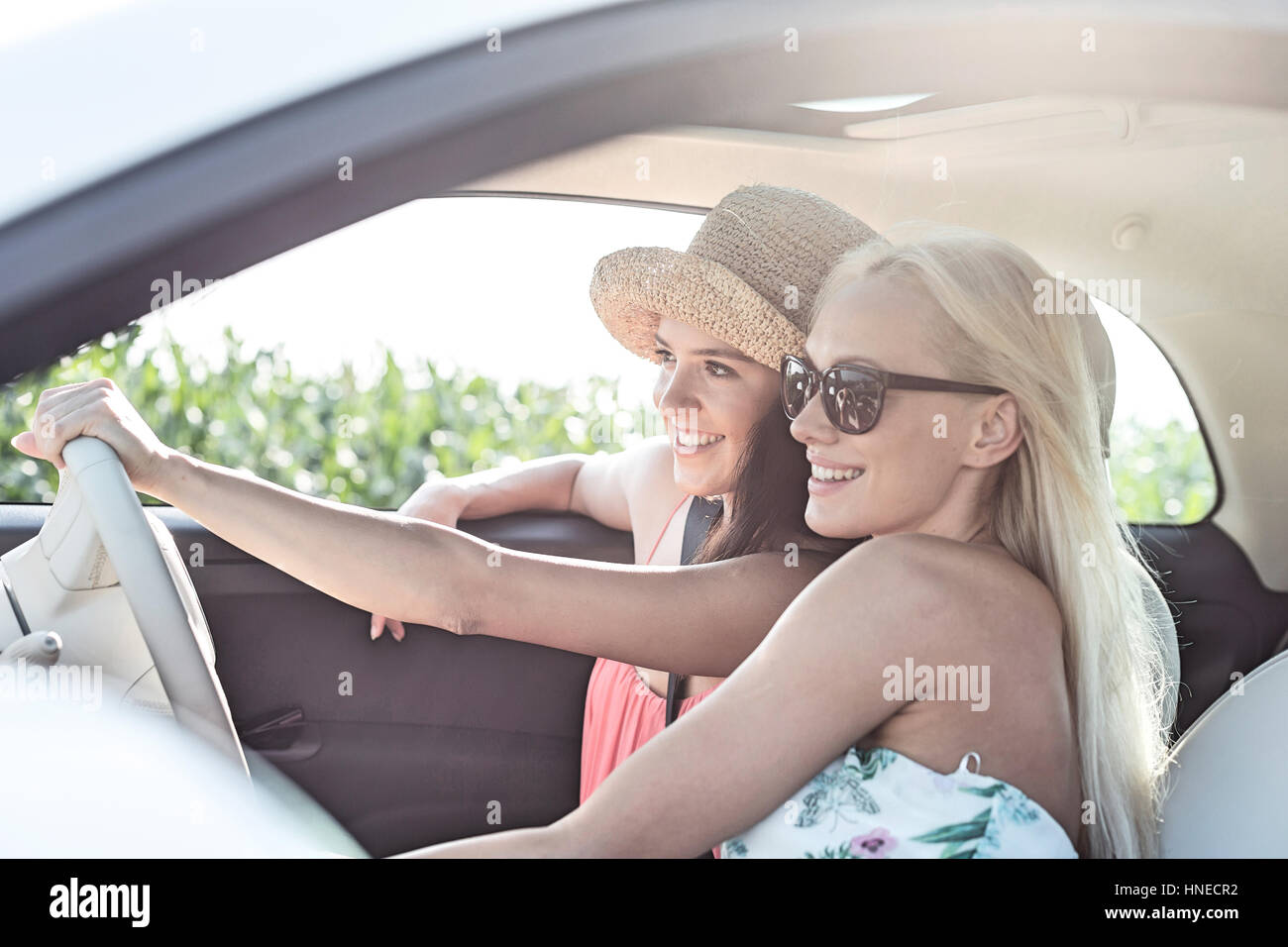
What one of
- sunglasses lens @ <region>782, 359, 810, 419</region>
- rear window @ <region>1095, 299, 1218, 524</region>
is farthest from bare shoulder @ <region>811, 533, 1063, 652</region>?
rear window @ <region>1095, 299, 1218, 524</region>

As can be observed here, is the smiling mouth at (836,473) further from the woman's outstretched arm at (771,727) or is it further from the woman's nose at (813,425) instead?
the woman's outstretched arm at (771,727)

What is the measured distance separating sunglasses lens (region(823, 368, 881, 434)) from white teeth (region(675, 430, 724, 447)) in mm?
430

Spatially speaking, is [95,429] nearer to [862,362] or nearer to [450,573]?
[450,573]

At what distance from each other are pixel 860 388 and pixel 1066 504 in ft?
0.84

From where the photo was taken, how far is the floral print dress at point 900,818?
3.50 feet

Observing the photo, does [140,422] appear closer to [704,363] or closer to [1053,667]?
[704,363]

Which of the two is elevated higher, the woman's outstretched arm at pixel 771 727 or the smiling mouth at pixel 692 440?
the smiling mouth at pixel 692 440

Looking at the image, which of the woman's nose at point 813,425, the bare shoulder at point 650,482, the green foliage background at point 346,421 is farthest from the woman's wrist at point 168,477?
the green foliage background at point 346,421

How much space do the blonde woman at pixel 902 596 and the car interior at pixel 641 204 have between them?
0.15m

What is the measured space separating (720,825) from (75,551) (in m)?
0.80

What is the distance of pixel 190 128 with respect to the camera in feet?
2.68

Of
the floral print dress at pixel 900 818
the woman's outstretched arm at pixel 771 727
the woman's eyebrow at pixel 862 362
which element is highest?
the woman's eyebrow at pixel 862 362

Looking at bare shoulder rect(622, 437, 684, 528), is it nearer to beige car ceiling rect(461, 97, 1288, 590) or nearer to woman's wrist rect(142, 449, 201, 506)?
beige car ceiling rect(461, 97, 1288, 590)
